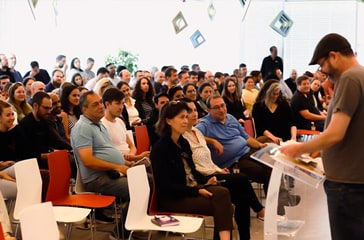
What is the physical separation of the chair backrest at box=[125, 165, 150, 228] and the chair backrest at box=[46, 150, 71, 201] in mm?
784

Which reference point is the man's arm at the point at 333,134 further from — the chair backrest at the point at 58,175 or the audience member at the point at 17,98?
the audience member at the point at 17,98

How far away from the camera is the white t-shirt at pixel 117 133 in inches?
196

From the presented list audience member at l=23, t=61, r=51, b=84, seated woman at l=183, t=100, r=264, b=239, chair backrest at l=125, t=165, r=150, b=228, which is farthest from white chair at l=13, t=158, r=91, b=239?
audience member at l=23, t=61, r=51, b=84

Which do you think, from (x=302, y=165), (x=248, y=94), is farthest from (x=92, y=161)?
(x=248, y=94)

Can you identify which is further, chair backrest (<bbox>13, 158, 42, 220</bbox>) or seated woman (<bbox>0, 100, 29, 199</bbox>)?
seated woman (<bbox>0, 100, 29, 199</bbox>)

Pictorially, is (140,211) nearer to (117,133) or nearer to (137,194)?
(137,194)

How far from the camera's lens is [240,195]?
437cm

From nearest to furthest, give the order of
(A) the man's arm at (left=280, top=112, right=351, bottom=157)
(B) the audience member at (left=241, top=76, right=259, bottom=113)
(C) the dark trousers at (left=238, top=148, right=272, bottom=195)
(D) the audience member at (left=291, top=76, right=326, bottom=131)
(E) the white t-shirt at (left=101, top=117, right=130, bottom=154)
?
1. (A) the man's arm at (left=280, top=112, right=351, bottom=157)
2. (E) the white t-shirt at (left=101, top=117, right=130, bottom=154)
3. (C) the dark trousers at (left=238, top=148, right=272, bottom=195)
4. (D) the audience member at (left=291, top=76, right=326, bottom=131)
5. (B) the audience member at (left=241, top=76, right=259, bottom=113)

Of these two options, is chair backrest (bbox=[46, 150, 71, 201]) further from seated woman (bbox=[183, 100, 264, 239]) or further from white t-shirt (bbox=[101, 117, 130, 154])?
seated woman (bbox=[183, 100, 264, 239])

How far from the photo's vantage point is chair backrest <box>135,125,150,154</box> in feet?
18.1

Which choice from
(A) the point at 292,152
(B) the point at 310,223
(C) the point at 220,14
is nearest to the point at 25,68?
(C) the point at 220,14

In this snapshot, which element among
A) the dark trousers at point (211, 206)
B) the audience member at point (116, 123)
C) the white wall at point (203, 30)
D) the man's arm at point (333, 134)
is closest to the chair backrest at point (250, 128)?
the audience member at point (116, 123)

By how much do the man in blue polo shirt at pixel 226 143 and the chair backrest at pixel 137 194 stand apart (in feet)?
4.51

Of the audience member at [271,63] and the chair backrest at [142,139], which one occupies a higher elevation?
the audience member at [271,63]
